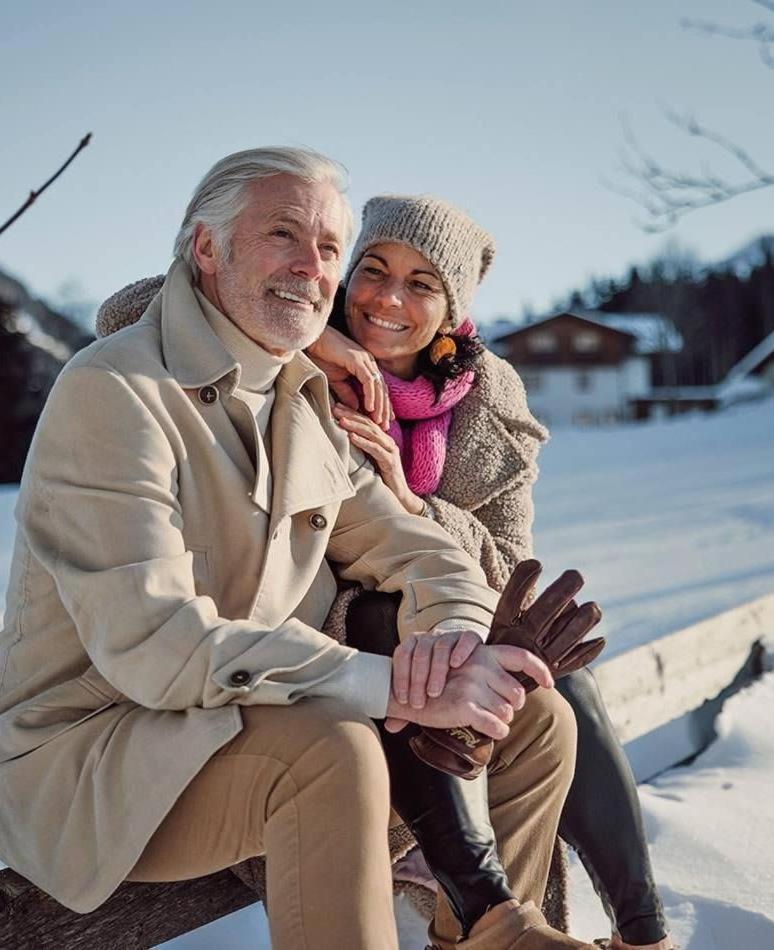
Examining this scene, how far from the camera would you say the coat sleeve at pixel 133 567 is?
1.75 m

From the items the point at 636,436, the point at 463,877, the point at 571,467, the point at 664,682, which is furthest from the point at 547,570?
the point at 636,436

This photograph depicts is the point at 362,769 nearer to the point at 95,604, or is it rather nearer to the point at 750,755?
the point at 95,604

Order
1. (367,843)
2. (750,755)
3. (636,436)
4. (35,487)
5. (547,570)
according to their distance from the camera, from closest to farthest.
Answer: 1. (367,843)
2. (35,487)
3. (750,755)
4. (547,570)
5. (636,436)

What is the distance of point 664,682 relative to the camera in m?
3.82

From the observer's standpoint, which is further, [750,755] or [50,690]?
[750,755]

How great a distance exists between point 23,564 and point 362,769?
0.68 meters

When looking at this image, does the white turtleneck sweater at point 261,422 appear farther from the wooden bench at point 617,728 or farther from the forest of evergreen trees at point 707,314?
the forest of evergreen trees at point 707,314

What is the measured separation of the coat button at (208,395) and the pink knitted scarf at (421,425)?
29.0 inches

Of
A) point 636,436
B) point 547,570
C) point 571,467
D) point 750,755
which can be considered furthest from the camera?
point 636,436

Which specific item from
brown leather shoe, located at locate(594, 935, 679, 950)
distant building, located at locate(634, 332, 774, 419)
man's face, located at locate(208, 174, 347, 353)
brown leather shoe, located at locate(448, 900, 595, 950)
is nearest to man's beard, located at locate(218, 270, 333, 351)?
man's face, located at locate(208, 174, 347, 353)

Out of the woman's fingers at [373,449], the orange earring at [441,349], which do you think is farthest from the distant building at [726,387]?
the woman's fingers at [373,449]

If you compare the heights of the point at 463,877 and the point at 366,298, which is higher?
the point at 366,298

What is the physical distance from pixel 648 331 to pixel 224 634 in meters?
54.2

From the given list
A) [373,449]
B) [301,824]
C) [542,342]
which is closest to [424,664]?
[301,824]
